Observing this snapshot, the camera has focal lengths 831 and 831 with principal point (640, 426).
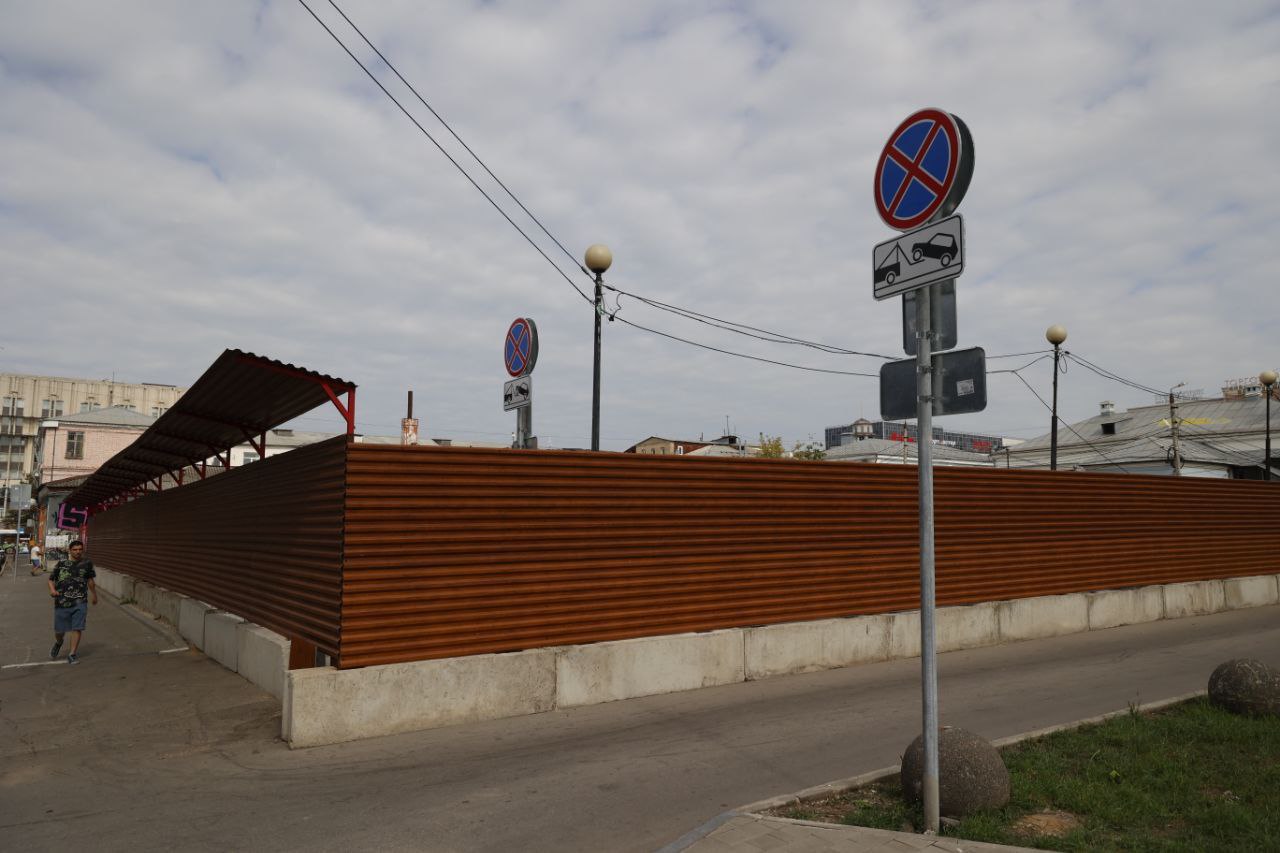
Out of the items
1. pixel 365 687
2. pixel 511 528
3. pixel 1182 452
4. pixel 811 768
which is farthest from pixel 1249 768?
pixel 1182 452

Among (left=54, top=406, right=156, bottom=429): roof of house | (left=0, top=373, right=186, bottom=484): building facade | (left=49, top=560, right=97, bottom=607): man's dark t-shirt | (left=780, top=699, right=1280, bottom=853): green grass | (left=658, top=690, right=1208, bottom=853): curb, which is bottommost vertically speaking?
(left=658, top=690, right=1208, bottom=853): curb

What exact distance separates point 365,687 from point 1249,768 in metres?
6.54

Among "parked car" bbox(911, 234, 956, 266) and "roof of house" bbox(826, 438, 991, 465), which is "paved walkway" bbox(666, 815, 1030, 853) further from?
"roof of house" bbox(826, 438, 991, 465)

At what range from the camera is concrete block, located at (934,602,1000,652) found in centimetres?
1130

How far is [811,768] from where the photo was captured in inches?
242

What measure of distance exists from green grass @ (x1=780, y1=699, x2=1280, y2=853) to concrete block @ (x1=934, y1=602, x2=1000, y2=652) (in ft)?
14.9

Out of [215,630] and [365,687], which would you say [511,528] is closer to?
[365,687]

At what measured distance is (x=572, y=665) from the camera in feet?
26.5

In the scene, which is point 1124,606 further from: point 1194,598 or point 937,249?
point 937,249

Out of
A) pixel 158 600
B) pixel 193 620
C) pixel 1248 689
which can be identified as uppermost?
pixel 1248 689

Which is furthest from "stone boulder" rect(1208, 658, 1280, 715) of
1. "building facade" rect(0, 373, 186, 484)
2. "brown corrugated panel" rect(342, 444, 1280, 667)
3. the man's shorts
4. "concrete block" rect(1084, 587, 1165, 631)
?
"building facade" rect(0, 373, 186, 484)

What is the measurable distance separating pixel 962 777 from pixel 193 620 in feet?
39.3

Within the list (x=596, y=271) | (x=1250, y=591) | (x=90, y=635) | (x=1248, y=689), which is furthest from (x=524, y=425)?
(x=1250, y=591)

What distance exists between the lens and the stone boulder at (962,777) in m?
4.80
